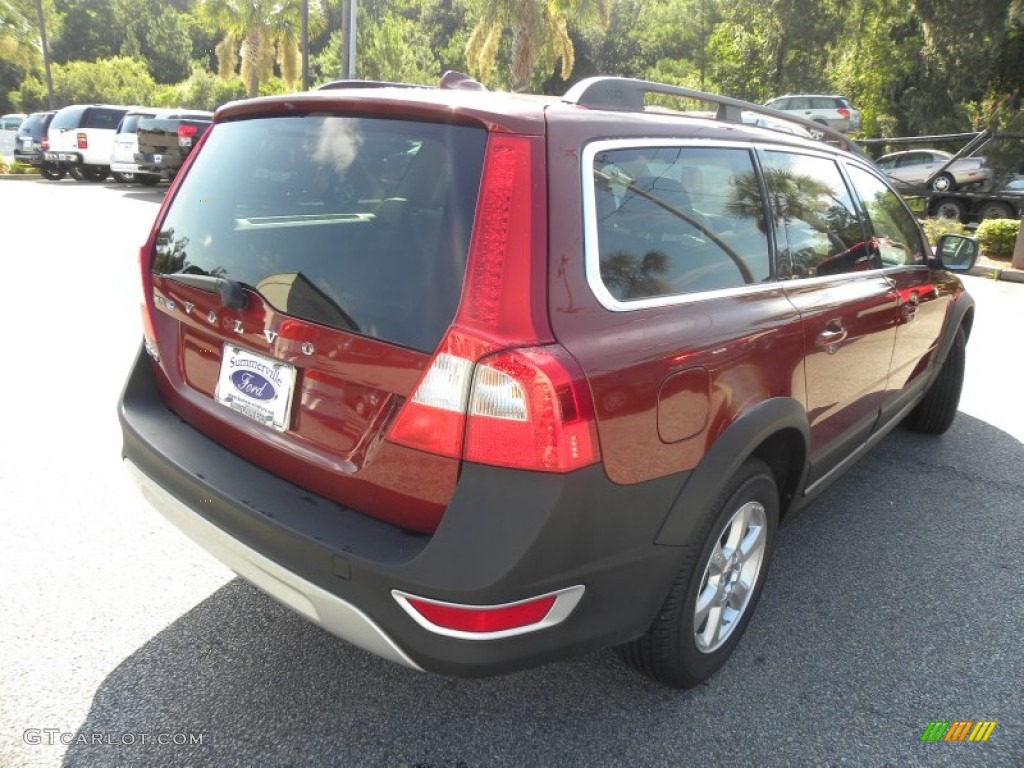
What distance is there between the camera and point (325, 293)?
2.05 metres

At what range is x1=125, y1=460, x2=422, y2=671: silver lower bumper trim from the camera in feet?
6.21

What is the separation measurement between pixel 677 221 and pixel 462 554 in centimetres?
119

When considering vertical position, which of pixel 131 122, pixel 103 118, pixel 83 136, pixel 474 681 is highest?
pixel 474 681

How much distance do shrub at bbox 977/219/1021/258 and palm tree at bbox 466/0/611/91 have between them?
15.0 meters

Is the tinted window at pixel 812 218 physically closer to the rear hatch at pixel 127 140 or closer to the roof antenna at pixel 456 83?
the roof antenna at pixel 456 83

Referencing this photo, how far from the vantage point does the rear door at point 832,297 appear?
275 cm

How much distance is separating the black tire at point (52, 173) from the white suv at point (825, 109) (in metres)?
21.1

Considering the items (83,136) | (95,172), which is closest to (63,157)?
(83,136)

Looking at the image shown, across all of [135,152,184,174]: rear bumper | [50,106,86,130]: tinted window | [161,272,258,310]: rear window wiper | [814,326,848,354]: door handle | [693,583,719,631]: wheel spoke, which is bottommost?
[135,152,184,174]: rear bumper

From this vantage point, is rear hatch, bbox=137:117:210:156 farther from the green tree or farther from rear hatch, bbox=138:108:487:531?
the green tree

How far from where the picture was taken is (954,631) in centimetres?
289

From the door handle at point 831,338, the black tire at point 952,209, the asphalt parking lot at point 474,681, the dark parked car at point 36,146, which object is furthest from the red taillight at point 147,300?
the dark parked car at point 36,146

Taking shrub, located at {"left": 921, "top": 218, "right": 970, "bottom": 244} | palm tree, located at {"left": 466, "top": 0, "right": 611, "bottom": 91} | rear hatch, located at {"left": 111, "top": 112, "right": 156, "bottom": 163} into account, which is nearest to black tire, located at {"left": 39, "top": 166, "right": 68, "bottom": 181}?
rear hatch, located at {"left": 111, "top": 112, "right": 156, "bottom": 163}

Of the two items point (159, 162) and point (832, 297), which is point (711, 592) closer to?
point (832, 297)
